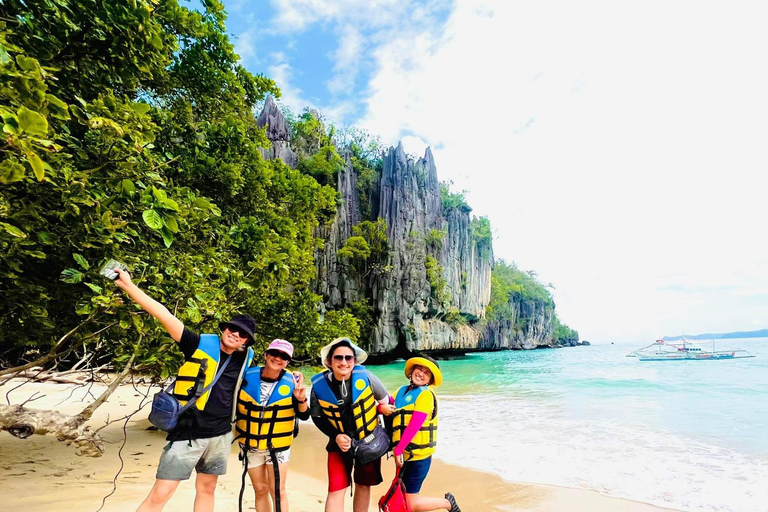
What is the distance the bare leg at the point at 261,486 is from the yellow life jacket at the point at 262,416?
0.20m

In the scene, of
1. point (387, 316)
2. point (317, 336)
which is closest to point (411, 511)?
point (317, 336)

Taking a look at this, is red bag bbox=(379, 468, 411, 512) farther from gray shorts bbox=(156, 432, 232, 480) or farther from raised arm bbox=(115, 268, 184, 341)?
raised arm bbox=(115, 268, 184, 341)

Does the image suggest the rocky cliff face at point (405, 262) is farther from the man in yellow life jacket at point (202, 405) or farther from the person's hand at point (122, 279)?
the person's hand at point (122, 279)

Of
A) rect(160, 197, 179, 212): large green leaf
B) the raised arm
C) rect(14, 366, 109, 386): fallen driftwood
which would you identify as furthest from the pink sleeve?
rect(14, 366, 109, 386): fallen driftwood

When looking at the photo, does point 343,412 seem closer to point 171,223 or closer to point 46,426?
point 171,223

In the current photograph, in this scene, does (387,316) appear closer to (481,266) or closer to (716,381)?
(481,266)

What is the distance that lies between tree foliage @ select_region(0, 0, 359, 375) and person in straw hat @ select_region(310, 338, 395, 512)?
3.70 feet

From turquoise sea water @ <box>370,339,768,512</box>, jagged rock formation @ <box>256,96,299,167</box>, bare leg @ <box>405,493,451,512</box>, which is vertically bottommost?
turquoise sea water @ <box>370,339,768,512</box>

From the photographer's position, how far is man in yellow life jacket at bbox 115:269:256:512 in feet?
8.07

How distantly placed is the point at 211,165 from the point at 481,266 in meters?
38.8

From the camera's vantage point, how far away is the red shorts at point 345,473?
2938mm

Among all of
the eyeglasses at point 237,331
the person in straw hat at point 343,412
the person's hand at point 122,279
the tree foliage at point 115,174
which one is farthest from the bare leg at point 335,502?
the person's hand at point 122,279

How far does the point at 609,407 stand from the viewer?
12.4 meters

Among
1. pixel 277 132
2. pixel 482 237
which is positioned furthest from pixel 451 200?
pixel 277 132
